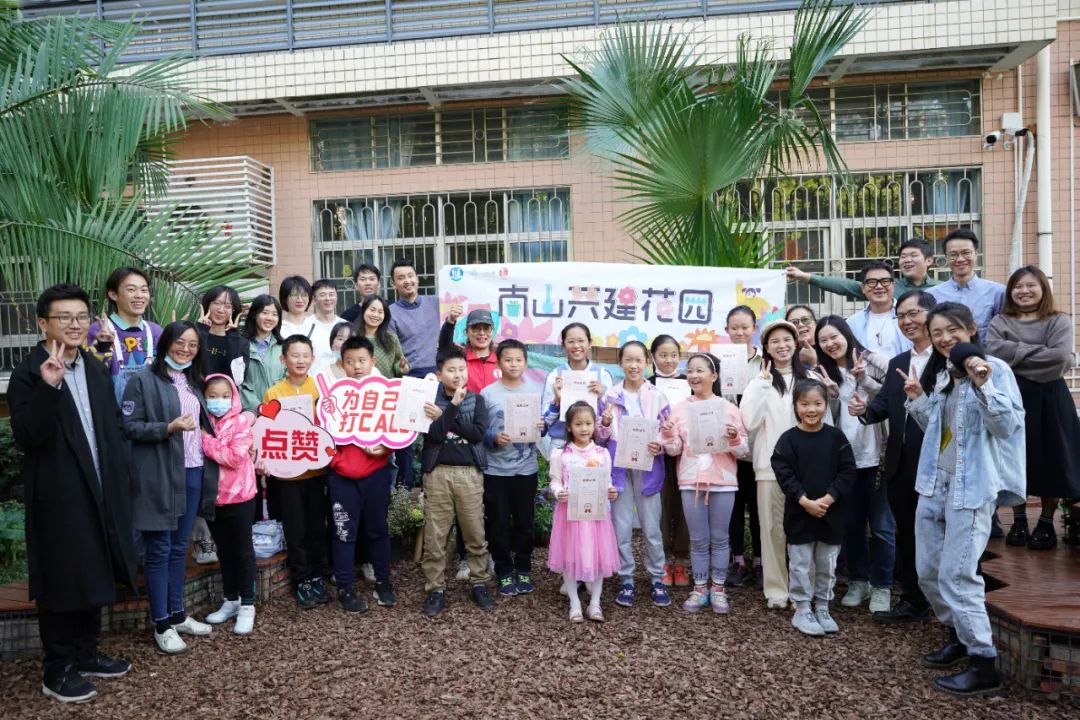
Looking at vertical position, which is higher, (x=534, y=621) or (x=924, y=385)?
(x=924, y=385)

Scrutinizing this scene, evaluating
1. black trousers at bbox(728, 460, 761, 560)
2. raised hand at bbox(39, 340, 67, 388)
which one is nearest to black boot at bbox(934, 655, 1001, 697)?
black trousers at bbox(728, 460, 761, 560)

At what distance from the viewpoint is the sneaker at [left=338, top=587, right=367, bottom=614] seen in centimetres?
459

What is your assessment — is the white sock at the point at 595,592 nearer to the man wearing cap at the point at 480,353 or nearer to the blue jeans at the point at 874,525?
the man wearing cap at the point at 480,353

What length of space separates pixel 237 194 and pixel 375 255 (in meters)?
1.70

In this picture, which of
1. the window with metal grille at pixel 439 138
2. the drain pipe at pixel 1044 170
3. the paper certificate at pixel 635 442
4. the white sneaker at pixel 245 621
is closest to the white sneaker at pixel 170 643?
the white sneaker at pixel 245 621

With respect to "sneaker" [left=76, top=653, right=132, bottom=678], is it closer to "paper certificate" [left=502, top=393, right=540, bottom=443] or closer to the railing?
"paper certificate" [left=502, top=393, right=540, bottom=443]

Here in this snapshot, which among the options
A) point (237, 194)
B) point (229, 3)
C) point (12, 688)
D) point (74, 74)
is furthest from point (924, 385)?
point (229, 3)

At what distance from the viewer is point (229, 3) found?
9.41 meters

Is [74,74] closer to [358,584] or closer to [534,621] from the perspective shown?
[358,584]

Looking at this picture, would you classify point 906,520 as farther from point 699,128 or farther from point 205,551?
point 205,551

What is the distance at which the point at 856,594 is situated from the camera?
4.58 m

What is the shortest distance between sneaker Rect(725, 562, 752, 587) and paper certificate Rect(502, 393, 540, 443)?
62.7 inches

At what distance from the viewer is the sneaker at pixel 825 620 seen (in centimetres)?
418

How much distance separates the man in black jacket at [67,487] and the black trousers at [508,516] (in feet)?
6.38
